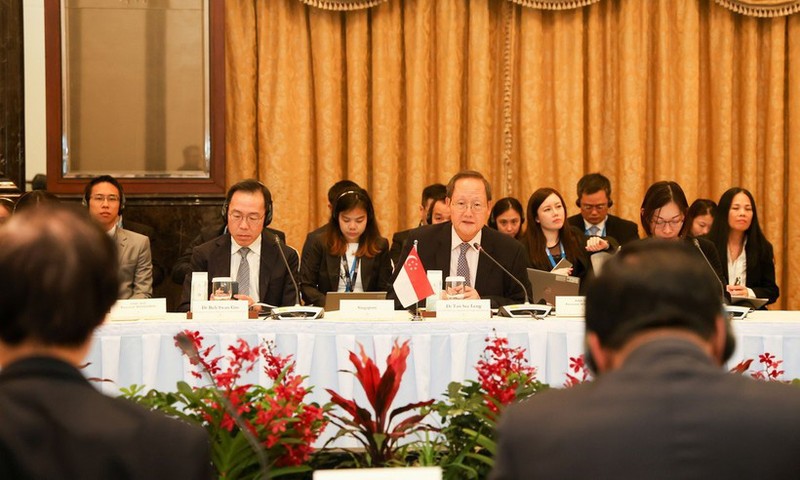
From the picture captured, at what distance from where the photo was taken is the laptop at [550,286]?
4387mm

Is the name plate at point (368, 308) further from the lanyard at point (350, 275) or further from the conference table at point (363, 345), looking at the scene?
the lanyard at point (350, 275)

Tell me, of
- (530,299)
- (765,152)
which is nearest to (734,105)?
(765,152)

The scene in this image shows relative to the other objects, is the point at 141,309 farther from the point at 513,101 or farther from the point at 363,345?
the point at 513,101

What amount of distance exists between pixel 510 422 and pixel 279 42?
5.68 m

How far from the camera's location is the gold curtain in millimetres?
6602

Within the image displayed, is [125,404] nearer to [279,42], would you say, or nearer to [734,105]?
[279,42]

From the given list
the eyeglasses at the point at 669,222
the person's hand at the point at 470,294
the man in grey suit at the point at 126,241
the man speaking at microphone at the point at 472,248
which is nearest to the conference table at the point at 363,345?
the person's hand at the point at 470,294

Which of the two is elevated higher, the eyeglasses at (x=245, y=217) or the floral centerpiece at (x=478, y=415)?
the eyeglasses at (x=245, y=217)

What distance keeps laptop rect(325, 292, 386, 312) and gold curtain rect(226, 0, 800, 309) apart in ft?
7.37

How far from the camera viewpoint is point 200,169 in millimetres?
6129

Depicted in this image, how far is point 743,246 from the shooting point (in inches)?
218

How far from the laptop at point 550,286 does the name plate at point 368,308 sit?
0.76 meters

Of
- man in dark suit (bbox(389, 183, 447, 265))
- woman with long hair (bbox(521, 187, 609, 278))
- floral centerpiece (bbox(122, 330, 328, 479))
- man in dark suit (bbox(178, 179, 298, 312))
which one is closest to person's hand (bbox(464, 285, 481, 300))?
man in dark suit (bbox(178, 179, 298, 312))

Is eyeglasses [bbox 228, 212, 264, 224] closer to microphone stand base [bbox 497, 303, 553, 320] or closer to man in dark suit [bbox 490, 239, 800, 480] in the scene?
microphone stand base [bbox 497, 303, 553, 320]
